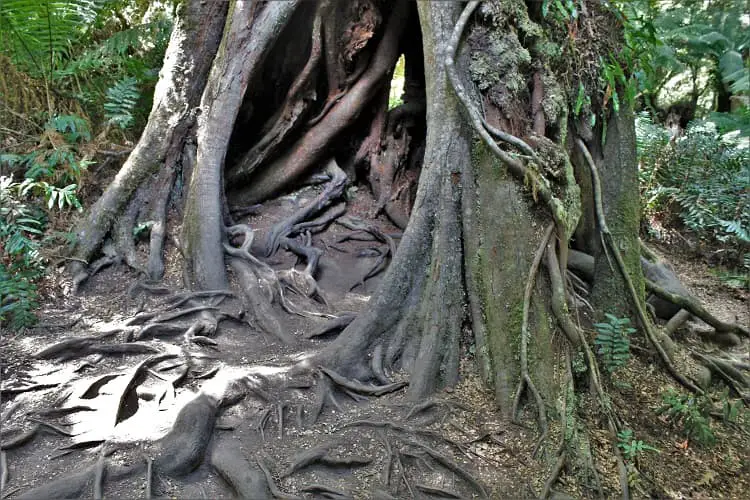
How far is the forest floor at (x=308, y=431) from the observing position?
2555 millimetres

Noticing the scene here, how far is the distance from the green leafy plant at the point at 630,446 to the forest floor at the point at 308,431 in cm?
6

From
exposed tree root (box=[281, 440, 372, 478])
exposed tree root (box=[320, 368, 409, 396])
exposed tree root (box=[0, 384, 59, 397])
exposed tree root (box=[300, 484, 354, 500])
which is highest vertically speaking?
exposed tree root (box=[0, 384, 59, 397])

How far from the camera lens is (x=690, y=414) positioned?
305cm

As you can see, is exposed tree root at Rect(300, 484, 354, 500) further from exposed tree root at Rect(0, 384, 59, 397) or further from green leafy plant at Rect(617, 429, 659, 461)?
exposed tree root at Rect(0, 384, 59, 397)

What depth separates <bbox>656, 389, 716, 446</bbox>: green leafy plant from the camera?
3.00 metres

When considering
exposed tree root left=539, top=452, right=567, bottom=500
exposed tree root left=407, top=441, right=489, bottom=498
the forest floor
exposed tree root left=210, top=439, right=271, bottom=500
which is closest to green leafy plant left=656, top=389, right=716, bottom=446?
the forest floor

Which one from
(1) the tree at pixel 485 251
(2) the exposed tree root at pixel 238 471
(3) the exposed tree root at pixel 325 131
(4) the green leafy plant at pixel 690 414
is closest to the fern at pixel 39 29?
(1) the tree at pixel 485 251

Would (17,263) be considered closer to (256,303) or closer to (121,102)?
(256,303)

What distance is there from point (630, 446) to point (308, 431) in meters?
1.68

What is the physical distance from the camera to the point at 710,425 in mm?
3211

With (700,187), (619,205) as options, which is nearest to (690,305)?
(619,205)

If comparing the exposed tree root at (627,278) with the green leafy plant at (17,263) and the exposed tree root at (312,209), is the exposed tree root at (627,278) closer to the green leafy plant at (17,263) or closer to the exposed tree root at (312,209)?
the exposed tree root at (312,209)

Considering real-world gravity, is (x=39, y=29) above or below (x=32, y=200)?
above

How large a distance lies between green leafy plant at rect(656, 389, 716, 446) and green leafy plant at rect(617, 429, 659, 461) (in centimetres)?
32
